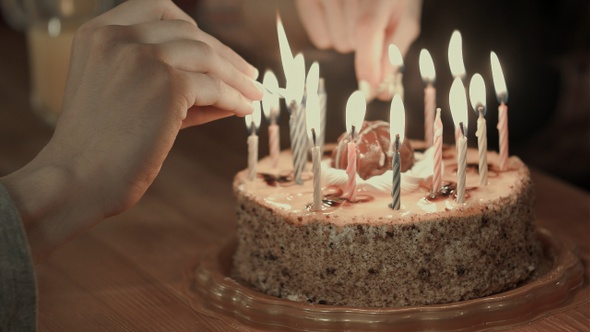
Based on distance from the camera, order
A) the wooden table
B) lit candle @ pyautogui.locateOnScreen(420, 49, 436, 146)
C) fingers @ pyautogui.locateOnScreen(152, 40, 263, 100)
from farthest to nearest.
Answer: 1. lit candle @ pyautogui.locateOnScreen(420, 49, 436, 146)
2. the wooden table
3. fingers @ pyautogui.locateOnScreen(152, 40, 263, 100)

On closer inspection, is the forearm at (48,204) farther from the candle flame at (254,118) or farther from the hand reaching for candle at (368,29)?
the hand reaching for candle at (368,29)

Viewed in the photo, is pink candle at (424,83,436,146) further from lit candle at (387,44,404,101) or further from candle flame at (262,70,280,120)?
candle flame at (262,70,280,120)

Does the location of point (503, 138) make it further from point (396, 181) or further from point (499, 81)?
point (396, 181)

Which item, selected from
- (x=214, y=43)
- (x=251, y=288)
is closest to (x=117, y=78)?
(x=214, y=43)

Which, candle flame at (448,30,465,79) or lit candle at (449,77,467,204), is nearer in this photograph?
lit candle at (449,77,467,204)

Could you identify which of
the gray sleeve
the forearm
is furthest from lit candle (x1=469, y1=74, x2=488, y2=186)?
the gray sleeve

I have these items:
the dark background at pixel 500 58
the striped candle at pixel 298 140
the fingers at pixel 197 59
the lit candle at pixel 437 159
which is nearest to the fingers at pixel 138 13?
the fingers at pixel 197 59
